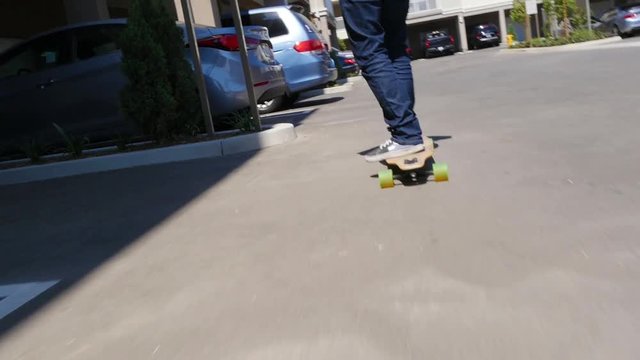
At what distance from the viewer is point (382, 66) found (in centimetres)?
421

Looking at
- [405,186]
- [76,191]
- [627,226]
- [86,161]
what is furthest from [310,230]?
[86,161]

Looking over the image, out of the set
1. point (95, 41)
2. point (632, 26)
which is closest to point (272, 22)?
point (95, 41)

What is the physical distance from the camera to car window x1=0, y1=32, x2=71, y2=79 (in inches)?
305

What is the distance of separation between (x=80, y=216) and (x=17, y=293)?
5.21 feet

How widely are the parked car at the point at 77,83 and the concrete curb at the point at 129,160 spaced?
0.88 meters

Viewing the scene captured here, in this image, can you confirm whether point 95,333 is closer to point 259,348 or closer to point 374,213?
point 259,348

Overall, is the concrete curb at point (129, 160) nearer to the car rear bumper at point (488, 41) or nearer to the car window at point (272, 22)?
the car window at point (272, 22)

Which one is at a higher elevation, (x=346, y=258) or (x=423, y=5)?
(x=423, y=5)

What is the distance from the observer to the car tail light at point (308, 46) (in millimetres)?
11977

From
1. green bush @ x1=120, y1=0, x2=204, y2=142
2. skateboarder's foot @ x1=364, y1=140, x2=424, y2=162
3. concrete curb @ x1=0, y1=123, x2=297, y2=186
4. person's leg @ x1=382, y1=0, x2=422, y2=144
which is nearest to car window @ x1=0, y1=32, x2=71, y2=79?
green bush @ x1=120, y1=0, x2=204, y2=142

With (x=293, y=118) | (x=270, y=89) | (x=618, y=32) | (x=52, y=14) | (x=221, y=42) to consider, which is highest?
(x=52, y=14)

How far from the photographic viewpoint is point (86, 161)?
672 centimetres

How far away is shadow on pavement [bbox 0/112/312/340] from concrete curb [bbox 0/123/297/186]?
0.18 m

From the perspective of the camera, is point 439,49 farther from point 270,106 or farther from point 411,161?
point 411,161
